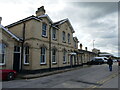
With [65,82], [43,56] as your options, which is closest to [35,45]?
[43,56]

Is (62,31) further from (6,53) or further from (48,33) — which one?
(6,53)

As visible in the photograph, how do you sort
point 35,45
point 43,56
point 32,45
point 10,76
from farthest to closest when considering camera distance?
point 43,56 < point 35,45 < point 32,45 < point 10,76

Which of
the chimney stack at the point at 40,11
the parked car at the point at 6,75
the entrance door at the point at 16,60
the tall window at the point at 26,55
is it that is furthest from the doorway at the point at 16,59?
the chimney stack at the point at 40,11

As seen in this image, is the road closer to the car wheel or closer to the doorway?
the car wheel

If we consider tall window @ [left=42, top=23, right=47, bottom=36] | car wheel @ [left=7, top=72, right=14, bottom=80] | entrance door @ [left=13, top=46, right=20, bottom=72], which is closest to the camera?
car wheel @ [left=7, top=72, right=14, bottom=80]

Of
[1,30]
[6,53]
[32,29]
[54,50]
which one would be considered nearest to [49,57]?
[54,50]

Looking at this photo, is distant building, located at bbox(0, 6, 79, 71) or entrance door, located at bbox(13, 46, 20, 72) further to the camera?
entrance door, located at bbox(13, 46, 20, 72)

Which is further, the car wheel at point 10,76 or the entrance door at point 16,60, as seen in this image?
the entrance door at point 16,60

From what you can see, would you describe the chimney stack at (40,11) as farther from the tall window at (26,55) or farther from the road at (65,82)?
the road at (65,82)

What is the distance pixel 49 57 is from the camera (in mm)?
16234

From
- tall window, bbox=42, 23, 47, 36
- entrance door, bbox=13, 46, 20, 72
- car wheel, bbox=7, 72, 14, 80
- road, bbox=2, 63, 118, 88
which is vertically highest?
tall window, bbox=42, 23, 47, 36

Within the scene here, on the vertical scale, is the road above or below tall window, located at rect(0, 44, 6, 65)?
below

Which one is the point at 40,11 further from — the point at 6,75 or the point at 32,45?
the point at 6,75

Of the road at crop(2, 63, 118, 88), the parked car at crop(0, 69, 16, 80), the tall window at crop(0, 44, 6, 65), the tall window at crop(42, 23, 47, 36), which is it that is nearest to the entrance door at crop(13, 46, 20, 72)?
the tall window at crop(0, 44, 6, 65)
